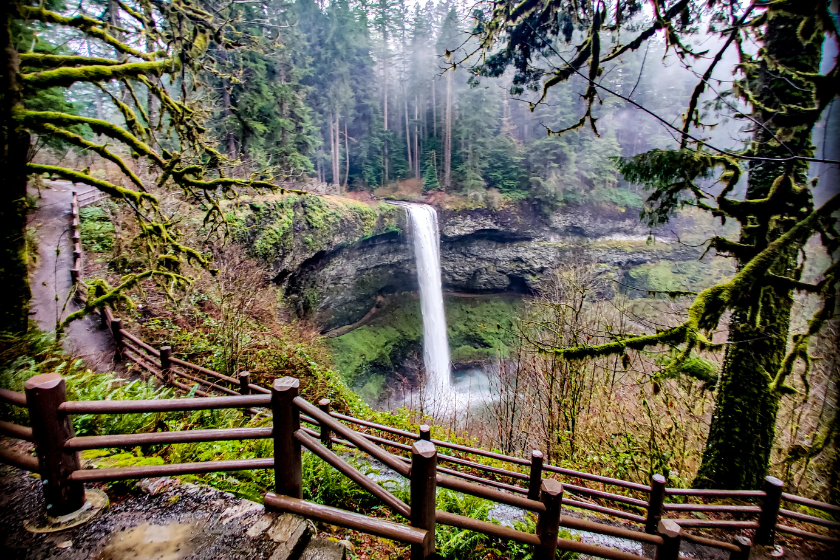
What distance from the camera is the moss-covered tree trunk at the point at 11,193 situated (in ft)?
12.7

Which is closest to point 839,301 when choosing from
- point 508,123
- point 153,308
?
point 153,308

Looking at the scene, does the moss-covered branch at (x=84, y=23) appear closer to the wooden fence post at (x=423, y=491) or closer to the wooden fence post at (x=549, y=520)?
the wooden fence post at (x=423, y=491)

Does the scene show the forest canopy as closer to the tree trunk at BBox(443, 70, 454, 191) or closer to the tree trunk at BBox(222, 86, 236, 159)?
the tree trunk at BBox(222, 86, 236, 159)

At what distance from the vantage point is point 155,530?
2.40m

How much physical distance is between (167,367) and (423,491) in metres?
6.06

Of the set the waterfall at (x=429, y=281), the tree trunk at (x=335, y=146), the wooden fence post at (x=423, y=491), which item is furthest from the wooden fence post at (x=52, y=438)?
the tree trunk at (x=335, y=146)

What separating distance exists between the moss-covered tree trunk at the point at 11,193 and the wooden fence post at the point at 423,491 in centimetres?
573

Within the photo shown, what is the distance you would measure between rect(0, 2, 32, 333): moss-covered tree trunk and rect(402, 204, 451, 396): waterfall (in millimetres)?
19972

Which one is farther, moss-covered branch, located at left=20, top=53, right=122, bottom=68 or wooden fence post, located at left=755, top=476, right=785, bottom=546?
moss-covered branch, located at left=20, top=53, right=122, bottom=68

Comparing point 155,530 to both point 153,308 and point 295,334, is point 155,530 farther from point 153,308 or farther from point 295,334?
point 295,334

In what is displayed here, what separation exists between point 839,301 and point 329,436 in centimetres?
630

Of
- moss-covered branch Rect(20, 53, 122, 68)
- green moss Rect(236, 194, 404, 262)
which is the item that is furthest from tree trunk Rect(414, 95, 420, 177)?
moss-covered branch Rect(20, 53, 122, 68)

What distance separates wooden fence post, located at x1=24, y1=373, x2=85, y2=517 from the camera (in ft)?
7.29

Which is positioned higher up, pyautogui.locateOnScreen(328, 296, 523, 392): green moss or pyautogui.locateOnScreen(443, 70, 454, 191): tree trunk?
pyautogui.locateOnScreen(443, 70, 454, 191): tree trunk
